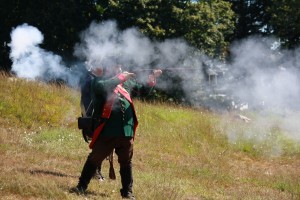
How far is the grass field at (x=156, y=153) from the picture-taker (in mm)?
7910

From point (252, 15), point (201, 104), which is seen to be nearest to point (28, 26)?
point (201, 104)

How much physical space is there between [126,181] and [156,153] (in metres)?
5.36

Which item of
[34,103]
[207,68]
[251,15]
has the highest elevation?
[251,15]

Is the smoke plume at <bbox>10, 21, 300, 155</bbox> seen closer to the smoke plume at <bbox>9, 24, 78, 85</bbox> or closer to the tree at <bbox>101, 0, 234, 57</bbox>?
the smoke plume at <bbox>9, 24, 78, 85</bbox>

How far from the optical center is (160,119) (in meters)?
15.8

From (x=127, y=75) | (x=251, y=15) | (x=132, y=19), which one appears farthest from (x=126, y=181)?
(x=251, y=15)

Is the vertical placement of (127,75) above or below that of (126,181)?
above

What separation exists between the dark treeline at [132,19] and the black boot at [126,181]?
15195 mm

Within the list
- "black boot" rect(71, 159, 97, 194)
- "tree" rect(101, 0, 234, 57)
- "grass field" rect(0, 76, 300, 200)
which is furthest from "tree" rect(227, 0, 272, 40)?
"black boot" rect(71, 159, 97, 194)

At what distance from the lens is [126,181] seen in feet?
23.5

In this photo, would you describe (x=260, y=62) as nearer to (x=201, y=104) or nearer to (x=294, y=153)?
(x=294, y=153)

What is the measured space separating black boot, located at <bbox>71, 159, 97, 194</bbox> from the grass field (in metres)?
0.15

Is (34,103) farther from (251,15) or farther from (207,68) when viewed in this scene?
(251,15)

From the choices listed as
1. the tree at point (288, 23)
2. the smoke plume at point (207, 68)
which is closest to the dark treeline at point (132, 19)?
the tree at point (288, 23)
